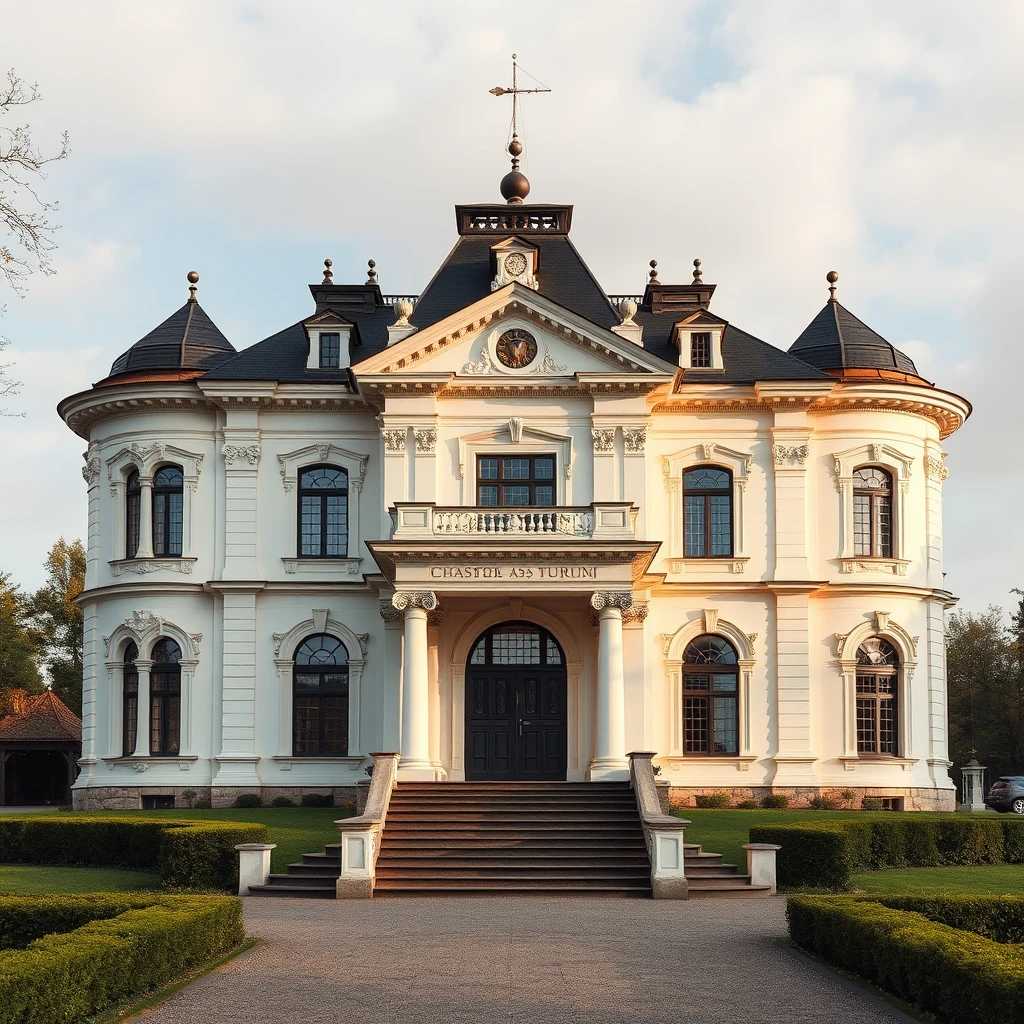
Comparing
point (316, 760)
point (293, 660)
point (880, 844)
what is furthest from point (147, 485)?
point (880, 844)

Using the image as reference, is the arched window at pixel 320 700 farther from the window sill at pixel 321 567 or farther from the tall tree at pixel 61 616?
the tall tree at pixel 61 616

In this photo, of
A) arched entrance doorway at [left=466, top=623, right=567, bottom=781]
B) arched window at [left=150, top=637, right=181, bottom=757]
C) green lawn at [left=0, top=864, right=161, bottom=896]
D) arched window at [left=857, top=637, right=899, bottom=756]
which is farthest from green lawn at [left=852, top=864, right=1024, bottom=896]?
arched window at [left=150, top=637, right=181, bottom=757]

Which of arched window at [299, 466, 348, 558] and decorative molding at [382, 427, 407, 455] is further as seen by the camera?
arched window at [299, 466, 348, 558]

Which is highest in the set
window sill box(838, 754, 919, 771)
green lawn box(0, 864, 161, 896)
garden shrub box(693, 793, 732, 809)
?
window sill box(838, 754, 919, 771)

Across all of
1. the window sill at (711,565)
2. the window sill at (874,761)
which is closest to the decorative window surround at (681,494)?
the window sill at (711,565)

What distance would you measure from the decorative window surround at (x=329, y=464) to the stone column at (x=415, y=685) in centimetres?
541

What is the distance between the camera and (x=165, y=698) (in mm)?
36344

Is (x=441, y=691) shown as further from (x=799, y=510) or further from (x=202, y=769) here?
(x=799, y=510)

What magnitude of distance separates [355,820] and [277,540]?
1291 cm

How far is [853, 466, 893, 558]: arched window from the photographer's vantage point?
36781 millimetres

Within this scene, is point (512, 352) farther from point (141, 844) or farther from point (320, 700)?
point (141, 844)

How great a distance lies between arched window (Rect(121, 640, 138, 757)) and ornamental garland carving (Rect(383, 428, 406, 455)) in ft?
27.4

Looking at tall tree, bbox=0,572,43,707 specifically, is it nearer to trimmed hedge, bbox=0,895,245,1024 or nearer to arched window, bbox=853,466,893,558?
arched window, bbox=853,466,893,558

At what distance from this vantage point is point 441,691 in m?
34.5
